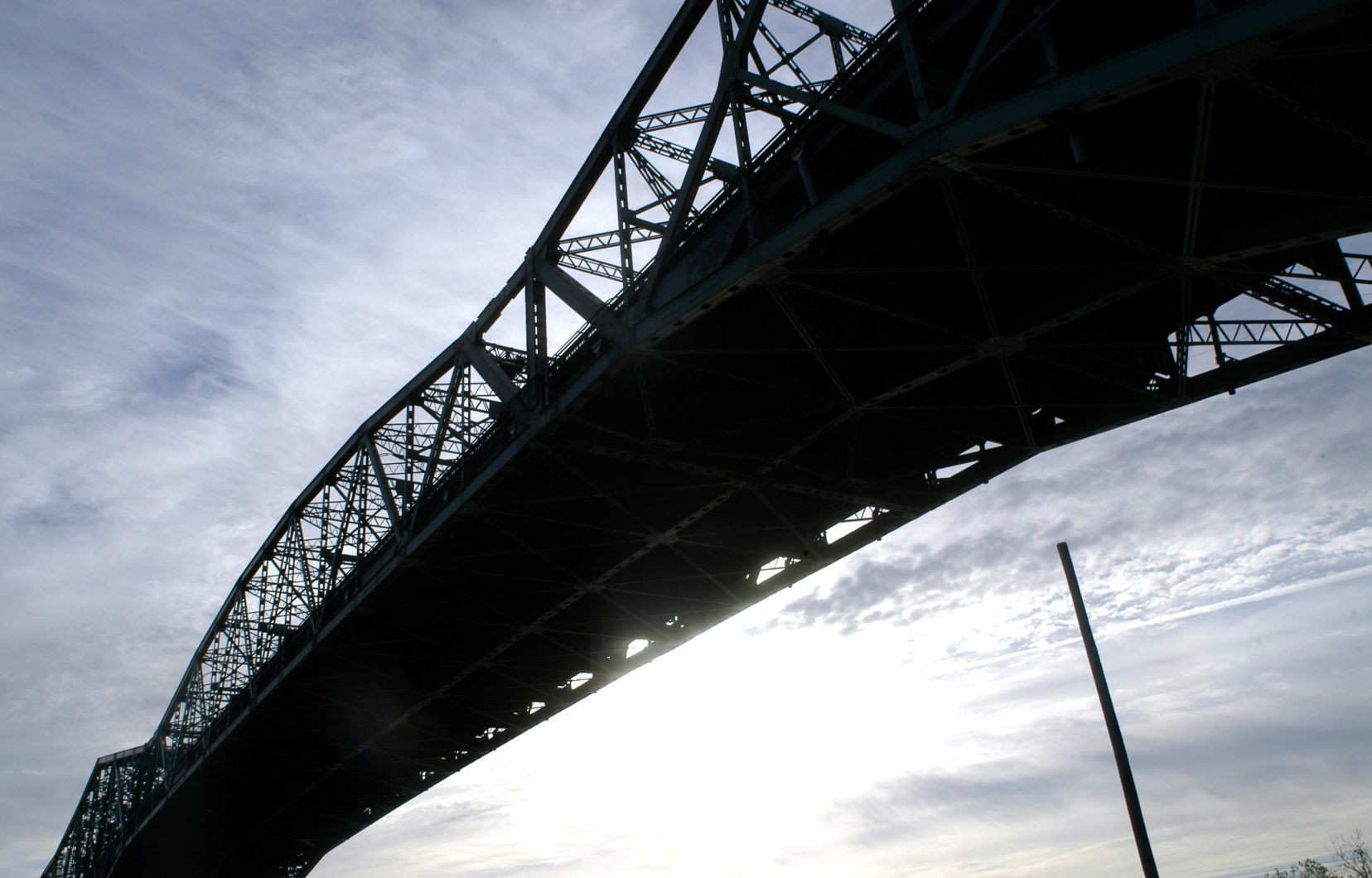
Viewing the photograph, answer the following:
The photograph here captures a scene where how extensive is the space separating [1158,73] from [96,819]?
76228 millimetres

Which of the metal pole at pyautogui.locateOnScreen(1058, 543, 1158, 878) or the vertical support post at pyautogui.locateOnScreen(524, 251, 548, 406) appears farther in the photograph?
the vertical support post at pyautogui.locateOnScreen(524, 251, 548, 406)

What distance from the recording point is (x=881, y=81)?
14.3 metres

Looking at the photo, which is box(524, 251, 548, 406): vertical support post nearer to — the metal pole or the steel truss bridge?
the steel truss bridge

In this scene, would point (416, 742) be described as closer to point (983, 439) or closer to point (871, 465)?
point (871, 465)

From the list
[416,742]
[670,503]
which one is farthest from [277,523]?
[670,503]

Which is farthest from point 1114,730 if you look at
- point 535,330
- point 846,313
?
point 535,330

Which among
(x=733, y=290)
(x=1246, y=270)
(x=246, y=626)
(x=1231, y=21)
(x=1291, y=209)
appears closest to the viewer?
(x=1231, y=21)

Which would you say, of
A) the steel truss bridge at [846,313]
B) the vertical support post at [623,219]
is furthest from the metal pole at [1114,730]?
the vertical support post at [623,219]

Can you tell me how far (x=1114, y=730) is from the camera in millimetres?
13789

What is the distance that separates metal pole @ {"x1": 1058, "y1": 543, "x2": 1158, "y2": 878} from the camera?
13148 mm

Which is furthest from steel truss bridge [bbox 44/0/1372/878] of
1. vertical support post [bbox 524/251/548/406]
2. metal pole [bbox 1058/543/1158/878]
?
metal pole [bbox 1058/543/1158/878]

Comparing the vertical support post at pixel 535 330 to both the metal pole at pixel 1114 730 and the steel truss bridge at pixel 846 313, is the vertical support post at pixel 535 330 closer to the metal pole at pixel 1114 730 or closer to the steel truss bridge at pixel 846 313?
the steel truss bridge at pixel 846 313

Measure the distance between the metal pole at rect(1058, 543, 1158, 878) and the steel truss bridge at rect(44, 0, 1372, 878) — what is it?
377cm

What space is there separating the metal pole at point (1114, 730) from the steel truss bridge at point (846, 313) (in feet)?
12.4
